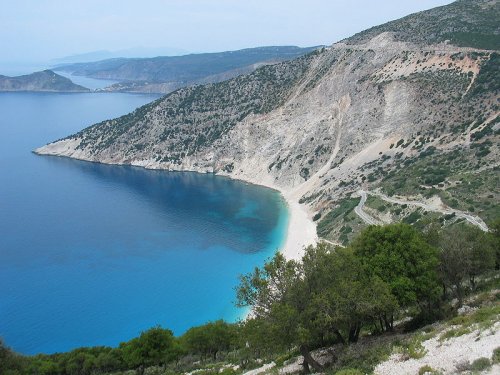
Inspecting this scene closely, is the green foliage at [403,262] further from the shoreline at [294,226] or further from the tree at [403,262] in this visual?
the shoreline at [294,226]

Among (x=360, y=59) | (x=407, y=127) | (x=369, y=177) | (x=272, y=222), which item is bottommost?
(x=272, y=222)

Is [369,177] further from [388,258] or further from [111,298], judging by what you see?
[388,258]

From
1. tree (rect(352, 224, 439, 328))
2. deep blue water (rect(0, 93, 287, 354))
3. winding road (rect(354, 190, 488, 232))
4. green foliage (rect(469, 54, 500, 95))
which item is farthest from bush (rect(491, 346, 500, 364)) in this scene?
green foliage (rect(469, 54, 500, 95))

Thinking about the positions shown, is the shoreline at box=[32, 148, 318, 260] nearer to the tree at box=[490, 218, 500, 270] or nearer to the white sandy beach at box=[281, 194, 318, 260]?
the white sandy beach at box=[281, 194, 318, 260]

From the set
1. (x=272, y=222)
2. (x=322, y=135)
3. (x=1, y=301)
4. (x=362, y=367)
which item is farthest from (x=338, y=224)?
(x=362, y=367)

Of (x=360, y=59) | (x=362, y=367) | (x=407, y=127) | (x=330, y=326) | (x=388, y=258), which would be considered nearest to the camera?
(x=362, y=367)

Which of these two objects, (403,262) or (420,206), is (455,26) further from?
(403,262)
